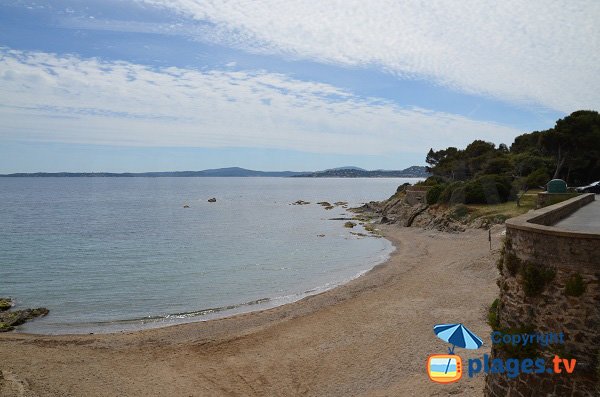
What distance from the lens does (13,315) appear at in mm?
20375

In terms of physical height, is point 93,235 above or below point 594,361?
below

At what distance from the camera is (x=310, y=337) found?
1656 centimetres

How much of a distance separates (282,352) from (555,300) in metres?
10.2

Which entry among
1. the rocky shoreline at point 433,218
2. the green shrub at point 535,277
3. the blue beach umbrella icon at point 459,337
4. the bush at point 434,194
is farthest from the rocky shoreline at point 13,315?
the bush at point 434,194

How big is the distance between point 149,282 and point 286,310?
36.9 feet

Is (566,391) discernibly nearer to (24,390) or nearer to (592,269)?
(592,269)

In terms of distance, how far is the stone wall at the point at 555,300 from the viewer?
22.3 ft

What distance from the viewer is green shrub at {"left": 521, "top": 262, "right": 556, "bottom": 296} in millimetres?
7223

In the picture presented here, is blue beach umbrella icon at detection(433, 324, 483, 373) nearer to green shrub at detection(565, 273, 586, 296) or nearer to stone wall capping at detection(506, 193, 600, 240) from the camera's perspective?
stone wall capping at detection(506, 193, 600, 240)

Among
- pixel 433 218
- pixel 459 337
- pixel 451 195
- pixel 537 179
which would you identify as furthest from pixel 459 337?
pixel 537 179

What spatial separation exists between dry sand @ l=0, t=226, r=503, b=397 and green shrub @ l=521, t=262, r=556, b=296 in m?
4.34

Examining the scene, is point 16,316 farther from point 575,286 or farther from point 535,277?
point 575,286

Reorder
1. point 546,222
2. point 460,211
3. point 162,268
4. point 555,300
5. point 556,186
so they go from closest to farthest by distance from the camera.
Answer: point 555,300, point 546,222, point 556,186, point 162,268, point 460,211

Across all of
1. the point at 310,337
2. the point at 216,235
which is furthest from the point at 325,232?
the point at 310,337
